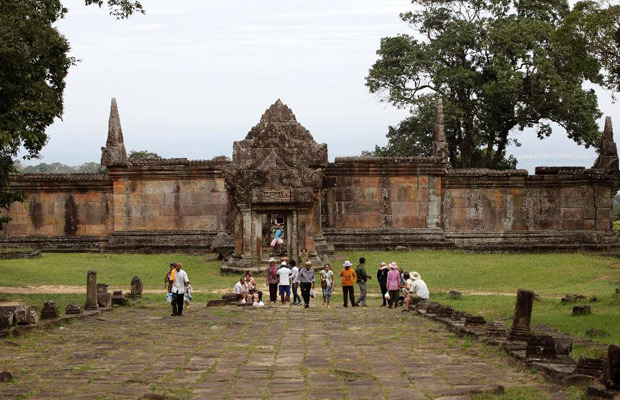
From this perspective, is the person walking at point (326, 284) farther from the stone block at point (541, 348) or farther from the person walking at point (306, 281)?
the stone block at point (541, 348)

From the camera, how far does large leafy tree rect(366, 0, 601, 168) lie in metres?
48.4

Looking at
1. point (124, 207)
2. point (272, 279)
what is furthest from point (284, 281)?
point (124, 207)

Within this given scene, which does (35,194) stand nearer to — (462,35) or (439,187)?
(439,187)

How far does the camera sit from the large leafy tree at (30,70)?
74.0 ft

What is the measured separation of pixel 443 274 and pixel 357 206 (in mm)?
6016

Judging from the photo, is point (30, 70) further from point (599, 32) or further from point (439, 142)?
point (439, 142)

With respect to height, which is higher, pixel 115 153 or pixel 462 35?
pixel 462 35

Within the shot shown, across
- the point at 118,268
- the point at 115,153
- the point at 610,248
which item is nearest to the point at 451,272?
the point at 610,248

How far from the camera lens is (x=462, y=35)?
1970 inches

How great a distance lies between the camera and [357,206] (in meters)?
37.3

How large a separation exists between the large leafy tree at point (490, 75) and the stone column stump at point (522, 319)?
3194 centimetres

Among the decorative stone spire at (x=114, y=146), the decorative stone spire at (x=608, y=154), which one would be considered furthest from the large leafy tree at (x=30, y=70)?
the decorative stone spire at (x=608, y=154)

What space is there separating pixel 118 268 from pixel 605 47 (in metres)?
16.8

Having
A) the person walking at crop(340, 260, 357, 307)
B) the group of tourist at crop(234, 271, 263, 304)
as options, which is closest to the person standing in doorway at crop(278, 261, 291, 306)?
the group of tourist at crop(234, 271, 263, 304)
